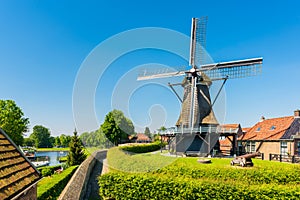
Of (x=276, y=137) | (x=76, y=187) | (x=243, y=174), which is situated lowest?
(x=76, y=187)

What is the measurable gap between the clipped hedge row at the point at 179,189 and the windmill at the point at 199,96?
9353 millimetres

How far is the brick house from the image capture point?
18672mm

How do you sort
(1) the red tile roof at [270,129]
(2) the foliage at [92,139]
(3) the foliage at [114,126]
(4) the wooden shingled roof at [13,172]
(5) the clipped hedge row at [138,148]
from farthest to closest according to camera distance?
1. (3) the foliage at [114,126]
2. (5) the clipped hedge row at [138,148]
3. (1) the red tile roof at [270,129]
4. (2) the foliage at [92,139]
5. (4) the wooden shingled roof at [13,172]

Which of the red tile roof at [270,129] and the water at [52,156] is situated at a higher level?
the red tile roof at [270,129]

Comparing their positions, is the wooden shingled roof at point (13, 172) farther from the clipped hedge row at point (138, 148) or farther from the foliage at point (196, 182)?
the clipped hedge row at point (138, 148)

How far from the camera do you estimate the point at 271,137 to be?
68.1ft

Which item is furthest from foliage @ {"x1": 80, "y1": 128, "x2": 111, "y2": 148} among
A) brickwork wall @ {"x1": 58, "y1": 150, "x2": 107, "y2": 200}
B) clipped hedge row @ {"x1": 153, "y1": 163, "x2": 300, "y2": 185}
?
clipped hedge row @ {"x1": 153, "y1": 163, "x2": 300, "y2": 185}

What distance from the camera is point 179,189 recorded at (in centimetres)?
941

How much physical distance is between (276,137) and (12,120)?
35.6m

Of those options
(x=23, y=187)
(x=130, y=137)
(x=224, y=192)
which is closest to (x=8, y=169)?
(x=23, y=187)

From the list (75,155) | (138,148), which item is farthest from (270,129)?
(75,155)

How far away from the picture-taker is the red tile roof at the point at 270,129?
20.5 m

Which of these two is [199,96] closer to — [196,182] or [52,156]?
[196,182]

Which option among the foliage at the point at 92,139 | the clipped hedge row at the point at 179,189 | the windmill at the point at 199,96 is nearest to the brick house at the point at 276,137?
the windmill at the point at 199,96
